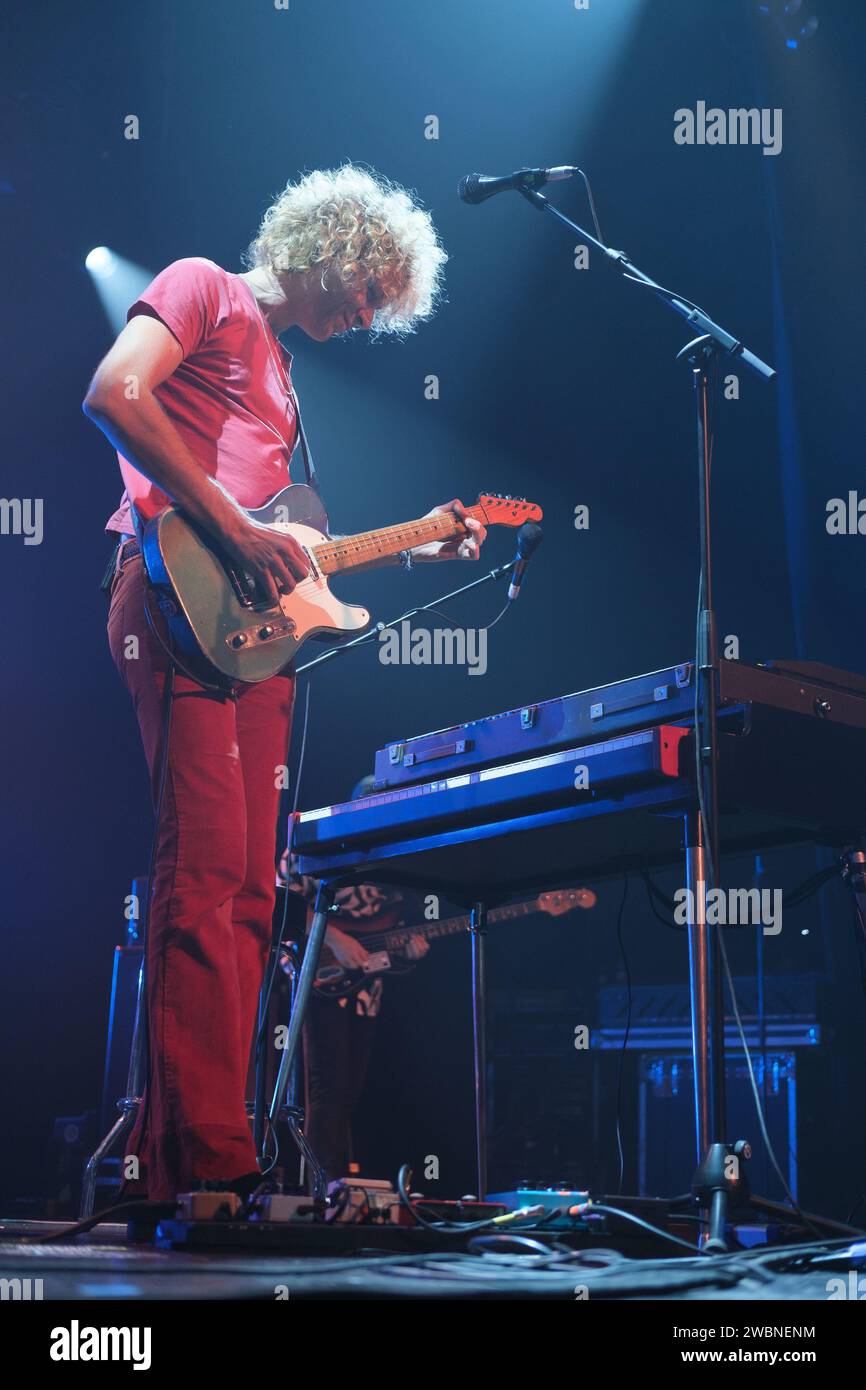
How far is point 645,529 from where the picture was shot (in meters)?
5.56

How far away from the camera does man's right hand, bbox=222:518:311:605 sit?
2.34 metres

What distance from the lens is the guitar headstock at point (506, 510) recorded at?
3.56 metres

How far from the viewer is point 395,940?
17.4ft

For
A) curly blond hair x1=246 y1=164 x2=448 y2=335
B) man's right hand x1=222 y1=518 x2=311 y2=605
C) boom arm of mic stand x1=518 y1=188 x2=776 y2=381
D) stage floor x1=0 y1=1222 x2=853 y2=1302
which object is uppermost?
curly blond hair x1=246 y1=164 x2=448 y2=335

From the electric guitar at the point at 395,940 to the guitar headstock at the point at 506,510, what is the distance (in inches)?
76.1

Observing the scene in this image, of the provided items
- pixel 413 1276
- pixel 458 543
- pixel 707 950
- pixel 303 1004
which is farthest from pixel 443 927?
pixel 413 1276

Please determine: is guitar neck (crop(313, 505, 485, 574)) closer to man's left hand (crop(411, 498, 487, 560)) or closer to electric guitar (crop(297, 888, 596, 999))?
man's left hand (crop(411, 498, 487, 560))

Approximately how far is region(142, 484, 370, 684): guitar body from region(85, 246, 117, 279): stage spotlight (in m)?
3.12

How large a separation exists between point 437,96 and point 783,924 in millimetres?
3470

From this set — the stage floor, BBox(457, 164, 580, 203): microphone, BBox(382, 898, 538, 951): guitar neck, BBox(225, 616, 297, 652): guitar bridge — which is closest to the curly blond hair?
BBox(457, 164, 580, 203): microphone

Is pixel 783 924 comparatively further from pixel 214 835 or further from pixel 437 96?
pixel 437 96

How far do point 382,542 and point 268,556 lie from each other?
0.61 metres

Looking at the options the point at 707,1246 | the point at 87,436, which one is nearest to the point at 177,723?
the point at 707,1246

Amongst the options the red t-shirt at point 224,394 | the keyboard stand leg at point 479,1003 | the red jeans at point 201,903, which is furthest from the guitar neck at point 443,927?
the red t-shirt at point 224,394
